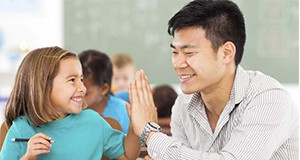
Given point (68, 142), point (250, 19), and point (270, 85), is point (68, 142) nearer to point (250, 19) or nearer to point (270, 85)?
point (270, 85)

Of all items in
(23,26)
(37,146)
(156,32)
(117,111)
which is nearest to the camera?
(37,146)

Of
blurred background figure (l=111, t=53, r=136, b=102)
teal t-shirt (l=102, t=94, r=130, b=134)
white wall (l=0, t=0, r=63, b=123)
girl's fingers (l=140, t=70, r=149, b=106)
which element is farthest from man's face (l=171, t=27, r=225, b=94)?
white wall (l=0, t=0, r=63, b=123)

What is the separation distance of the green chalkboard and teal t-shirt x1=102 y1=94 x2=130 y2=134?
128 inches

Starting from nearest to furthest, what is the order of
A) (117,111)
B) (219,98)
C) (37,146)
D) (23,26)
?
(37,146) → (219,98) → (117,111) → (23,26)

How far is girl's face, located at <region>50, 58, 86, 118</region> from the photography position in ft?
6.61

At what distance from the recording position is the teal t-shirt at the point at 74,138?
1924 mm

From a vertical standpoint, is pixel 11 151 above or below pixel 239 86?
below

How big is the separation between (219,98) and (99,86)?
1024mm

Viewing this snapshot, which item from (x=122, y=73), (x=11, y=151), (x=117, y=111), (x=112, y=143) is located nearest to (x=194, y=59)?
(x=112, y=143)

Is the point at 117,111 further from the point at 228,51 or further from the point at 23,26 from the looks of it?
the point at 23,26

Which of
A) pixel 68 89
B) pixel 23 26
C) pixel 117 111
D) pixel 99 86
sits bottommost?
pixel 23 26

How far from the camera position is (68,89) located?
201 cm

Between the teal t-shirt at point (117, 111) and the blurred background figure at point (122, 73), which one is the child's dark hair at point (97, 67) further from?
the blurred background figure at point (122, 73)

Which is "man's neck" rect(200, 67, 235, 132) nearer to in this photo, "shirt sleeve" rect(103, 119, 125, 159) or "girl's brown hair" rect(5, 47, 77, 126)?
"shirt sleeve" rect(103, 119, 125, 159)
